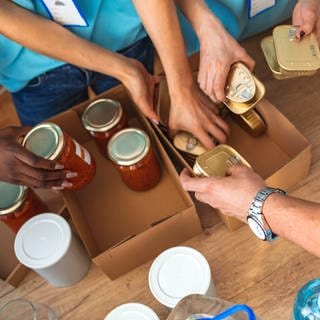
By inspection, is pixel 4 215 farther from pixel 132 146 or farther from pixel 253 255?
pixel 253 255

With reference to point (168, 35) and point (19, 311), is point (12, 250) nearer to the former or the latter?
point (19, 311)

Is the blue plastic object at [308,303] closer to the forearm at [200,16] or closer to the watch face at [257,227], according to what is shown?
the watch face at [257,227]

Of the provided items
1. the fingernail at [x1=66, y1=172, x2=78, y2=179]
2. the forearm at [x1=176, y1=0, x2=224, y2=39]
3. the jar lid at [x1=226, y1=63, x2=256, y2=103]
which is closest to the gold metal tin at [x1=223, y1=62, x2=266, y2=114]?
the jar lid at [x1=226, y1=63, x2=256, y2=103]

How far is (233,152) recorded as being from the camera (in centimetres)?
84

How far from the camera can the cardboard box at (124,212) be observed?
833 mm

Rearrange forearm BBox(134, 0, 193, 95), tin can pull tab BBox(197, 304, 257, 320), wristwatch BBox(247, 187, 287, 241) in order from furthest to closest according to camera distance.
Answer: forearm BBox(134, 0, 193, 95)
wristwatch BBox(247, 187, 287, 241)
tin can pull tab BBox(197, 304, 257, 320)

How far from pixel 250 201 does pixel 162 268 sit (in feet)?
0.62

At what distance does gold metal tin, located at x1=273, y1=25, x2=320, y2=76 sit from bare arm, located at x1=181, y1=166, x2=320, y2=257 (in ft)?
0.75

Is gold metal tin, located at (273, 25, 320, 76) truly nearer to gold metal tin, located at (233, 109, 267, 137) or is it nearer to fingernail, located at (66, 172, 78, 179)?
gold metal tin, located at (233, 109, 267, 137)

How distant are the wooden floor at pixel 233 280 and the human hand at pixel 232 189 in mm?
103

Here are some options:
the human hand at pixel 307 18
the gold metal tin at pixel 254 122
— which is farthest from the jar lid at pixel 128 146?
the human hand at pixel 307 18

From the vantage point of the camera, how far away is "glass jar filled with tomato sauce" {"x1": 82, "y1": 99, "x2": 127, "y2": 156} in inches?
38.5

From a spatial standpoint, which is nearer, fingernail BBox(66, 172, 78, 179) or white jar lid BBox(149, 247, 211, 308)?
white jar lid BBox(149, 247, 211, 308)

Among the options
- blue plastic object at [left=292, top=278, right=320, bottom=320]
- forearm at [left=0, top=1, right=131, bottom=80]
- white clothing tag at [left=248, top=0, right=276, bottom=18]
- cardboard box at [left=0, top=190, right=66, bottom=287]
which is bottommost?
blue plastic object at [left=292, top=278, right=320, bottom=320]
